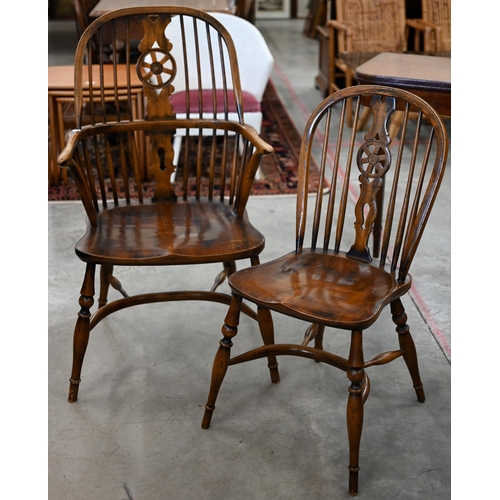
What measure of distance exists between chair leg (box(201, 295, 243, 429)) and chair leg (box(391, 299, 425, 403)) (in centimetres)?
46

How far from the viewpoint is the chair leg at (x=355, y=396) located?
1.77 meters

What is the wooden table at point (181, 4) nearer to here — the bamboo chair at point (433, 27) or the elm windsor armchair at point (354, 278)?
the bamboo chair at point (433, 27)

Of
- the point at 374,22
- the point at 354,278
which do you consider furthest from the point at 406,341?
the point at 374,22

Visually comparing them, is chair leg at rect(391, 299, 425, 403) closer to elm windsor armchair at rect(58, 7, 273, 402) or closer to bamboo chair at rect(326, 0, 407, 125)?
elm windsor armchair at rect(58, 7, 273, 402)

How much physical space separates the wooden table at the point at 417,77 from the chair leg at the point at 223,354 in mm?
1333

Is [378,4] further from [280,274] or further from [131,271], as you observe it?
[280,274]

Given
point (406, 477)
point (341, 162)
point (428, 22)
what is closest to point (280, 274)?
point (406, 477)

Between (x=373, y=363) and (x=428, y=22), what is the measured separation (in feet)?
13.3

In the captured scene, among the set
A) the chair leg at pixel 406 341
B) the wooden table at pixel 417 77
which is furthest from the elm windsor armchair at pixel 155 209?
the wooden table at pixel 417 77

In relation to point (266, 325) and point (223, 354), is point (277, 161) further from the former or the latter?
point (223, 354)

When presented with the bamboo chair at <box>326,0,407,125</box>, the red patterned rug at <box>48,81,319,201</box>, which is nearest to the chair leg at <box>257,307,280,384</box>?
the red patterned rug at <box>48,81,319,201</box>

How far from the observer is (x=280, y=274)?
1988mm

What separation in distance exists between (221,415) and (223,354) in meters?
0.28

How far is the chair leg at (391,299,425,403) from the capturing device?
6.70ft
